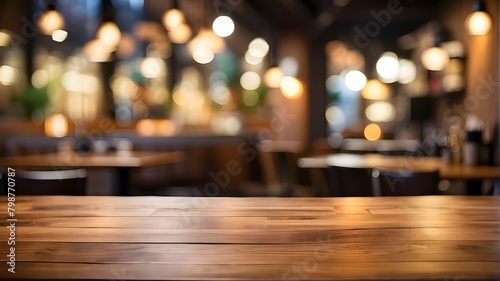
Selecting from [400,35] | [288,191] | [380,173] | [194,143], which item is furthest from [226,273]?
[400,35]

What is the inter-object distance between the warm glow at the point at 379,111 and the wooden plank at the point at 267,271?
15811 millimetres

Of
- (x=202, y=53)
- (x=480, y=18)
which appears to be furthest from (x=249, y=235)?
(x=202, y=53)

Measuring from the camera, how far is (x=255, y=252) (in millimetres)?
1117

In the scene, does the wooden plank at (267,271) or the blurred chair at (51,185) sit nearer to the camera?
the wooden plank at (267,271)

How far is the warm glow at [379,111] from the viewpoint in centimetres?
1656

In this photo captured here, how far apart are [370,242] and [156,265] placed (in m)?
0.48

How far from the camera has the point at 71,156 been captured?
178 inches

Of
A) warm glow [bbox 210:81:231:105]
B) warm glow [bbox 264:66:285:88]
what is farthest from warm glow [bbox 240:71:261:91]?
warm glow [bbox 264:66:285:88]

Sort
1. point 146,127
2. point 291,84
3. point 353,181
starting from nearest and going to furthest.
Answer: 1. point 353,181
2. point 291,84
3. point 146,127

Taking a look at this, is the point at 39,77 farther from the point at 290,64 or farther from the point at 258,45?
the point at 290,64

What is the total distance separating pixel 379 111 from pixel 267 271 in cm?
1623

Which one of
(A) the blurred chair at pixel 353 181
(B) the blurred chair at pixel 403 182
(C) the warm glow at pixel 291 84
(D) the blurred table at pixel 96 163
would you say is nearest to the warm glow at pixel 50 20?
(D) the blurred table at pixel 96 163

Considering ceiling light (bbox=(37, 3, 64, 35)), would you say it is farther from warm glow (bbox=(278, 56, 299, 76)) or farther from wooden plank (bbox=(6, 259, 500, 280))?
warm glow (bbox=(278, 56, 299, 76))

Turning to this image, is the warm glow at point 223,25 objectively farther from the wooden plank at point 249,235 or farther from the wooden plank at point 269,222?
the wooden plank at point 249,235
